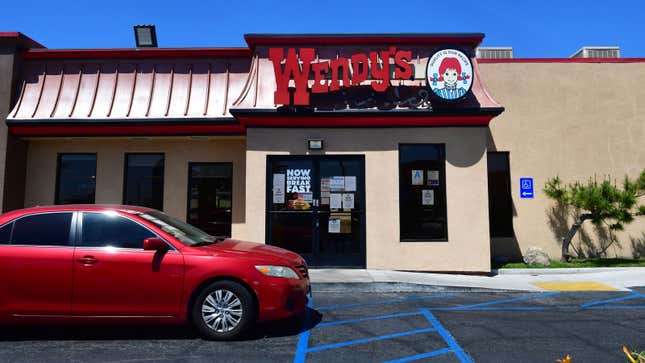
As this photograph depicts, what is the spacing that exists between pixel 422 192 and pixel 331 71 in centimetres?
362

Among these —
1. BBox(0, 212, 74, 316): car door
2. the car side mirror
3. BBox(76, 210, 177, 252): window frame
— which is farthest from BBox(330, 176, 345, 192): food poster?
BBox(0, 212, 74, 316): car door

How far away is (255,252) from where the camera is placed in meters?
5.47

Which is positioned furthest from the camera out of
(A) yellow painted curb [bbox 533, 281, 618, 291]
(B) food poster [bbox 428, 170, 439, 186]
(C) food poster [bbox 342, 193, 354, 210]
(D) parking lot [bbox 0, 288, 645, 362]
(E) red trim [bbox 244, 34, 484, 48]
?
(E) red trim [bbox 244, 34, 484, 48]

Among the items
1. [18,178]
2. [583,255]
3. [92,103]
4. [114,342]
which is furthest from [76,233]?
[583,255]

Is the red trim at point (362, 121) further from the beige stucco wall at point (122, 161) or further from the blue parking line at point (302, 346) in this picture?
the blue parking line at point (302, 346)

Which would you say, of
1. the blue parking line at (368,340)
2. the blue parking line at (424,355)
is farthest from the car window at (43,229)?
the blue parking line at (424,355)

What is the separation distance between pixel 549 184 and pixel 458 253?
13.3ft

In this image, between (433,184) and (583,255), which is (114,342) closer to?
(433,184)

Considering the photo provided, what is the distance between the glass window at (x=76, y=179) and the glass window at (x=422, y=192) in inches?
327

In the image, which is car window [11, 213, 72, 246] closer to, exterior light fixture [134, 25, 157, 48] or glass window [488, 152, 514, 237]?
exterior light fixture [134, 25, 157, 48]

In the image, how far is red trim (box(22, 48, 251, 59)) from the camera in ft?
37.3

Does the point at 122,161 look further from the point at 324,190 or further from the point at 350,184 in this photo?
the point at 350,184

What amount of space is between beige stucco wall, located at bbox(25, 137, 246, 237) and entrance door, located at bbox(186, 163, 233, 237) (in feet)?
0.52

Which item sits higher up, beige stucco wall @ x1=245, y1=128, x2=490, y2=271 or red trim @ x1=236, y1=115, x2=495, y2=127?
red trim @ x1=236, y1=115, x2=495, y2=127
